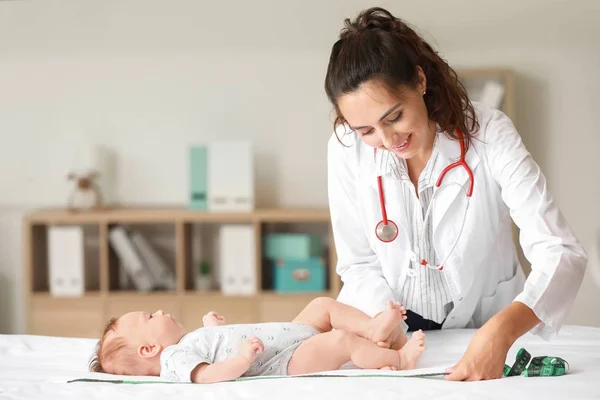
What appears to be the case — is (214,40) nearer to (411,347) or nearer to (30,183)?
(30,183)

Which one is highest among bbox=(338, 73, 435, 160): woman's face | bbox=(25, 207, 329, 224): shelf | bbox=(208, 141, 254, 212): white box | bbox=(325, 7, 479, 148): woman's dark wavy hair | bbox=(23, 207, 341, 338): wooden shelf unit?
bbox=(325, 7, 479, 148): woman's dark wavy hair

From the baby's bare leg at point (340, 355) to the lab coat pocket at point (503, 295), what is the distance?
355 millimetres

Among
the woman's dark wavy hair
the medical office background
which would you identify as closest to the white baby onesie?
the woman's dark wavy hair

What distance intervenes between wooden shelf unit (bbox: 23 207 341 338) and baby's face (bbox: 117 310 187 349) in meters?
1.92

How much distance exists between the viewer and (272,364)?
1771 millimetres

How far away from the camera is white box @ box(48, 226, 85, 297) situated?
12.8 ft

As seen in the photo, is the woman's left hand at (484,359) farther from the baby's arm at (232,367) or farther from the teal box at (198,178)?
the teal box at (198,178)

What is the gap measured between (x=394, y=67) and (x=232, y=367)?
711 millimetres

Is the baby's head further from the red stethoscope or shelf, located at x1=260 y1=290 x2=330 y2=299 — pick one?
shelf, located at x1=260 y1=290 x2=330 y2=299

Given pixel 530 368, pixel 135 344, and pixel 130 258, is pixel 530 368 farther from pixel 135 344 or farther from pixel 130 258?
pixel 130 258

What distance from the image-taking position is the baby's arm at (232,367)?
5.41ft

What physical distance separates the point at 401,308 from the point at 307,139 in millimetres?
2408

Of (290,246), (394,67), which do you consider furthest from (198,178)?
(394,67)

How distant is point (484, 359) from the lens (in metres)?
1.54
